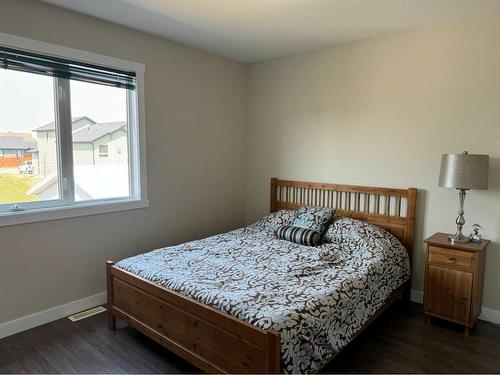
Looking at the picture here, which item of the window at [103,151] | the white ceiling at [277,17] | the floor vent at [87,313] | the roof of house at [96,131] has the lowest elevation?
the floor vent at [87,313]

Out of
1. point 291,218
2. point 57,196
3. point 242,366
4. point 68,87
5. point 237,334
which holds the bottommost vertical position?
point 242,366

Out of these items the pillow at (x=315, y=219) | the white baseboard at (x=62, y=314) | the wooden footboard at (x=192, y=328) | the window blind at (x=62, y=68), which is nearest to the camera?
the wooden footboard at (x=192, y=328)

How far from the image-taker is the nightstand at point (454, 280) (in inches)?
103

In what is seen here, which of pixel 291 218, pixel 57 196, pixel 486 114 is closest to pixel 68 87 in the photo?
pixel 57 196

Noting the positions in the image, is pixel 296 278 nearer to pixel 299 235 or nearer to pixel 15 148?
pixel 299 235

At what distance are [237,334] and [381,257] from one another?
1.50 metres

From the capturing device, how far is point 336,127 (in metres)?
3.62

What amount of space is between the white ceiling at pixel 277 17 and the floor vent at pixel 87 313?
2472 mm

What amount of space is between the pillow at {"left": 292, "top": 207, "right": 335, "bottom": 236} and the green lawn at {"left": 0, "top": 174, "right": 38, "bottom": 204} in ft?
7.50

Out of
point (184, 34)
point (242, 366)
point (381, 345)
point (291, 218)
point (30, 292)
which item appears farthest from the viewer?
point (291, 218)

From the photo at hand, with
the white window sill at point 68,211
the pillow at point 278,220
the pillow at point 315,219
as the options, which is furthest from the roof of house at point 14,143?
the pillow at point 315,219

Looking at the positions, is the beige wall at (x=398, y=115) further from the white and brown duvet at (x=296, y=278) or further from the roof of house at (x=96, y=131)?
the roof of house at (x=96, y=131)

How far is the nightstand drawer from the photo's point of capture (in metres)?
2.62

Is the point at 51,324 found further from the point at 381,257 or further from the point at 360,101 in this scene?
the point at 360,101
